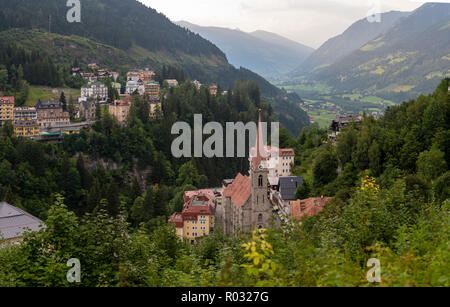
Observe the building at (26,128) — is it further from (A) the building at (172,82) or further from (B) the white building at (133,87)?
(A) the building at (172,82)

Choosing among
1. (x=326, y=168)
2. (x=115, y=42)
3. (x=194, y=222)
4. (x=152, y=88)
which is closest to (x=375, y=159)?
(x=326, y=168)

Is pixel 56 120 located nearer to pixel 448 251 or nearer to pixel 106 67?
A: pixel 106 67

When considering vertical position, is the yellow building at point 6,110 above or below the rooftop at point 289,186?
above

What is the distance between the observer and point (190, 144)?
86.9 m

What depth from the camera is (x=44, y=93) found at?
91500 millimetres

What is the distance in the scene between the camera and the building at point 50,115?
2965 inches

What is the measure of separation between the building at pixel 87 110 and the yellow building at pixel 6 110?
12.7m

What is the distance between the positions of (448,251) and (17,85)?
3763 inches

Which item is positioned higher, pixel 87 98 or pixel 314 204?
pixel 87 98

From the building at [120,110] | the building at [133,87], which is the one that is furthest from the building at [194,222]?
the building at [133,87]

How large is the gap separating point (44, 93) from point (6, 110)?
18565 millimetres

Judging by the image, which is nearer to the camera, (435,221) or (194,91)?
(435,221)

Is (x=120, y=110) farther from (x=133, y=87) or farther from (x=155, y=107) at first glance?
(x=133, y=87)
